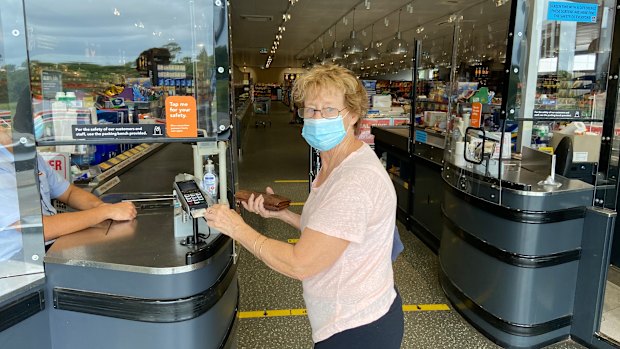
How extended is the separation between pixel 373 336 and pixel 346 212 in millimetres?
487

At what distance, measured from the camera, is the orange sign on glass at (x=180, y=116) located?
170 centimetres

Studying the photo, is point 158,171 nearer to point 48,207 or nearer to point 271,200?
point 48,207

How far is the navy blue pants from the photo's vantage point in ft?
5.27

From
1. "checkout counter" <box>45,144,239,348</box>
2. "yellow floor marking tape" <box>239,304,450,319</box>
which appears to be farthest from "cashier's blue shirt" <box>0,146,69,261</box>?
"yellow floor marking tape" <box>239,304,450,319</box>

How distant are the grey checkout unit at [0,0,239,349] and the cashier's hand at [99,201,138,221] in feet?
0.46

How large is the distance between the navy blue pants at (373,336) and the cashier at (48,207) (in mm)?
1025

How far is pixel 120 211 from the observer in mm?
2029

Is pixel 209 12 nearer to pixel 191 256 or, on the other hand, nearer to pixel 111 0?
pixel 111 0

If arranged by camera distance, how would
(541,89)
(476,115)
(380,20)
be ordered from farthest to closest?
(380,20) → (476,115) → (541,89)

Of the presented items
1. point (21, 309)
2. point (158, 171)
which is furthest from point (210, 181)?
point (158, 171)

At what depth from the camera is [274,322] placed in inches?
129

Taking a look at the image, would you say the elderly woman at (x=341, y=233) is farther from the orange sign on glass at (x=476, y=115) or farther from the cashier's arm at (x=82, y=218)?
the orange sign on glass at (x=476, y=115)

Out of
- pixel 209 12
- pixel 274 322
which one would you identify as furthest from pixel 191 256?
pixel 274 322

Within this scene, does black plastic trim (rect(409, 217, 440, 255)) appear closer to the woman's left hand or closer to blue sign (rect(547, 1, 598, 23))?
blue sign (rect(547, 1, 598, 23))
